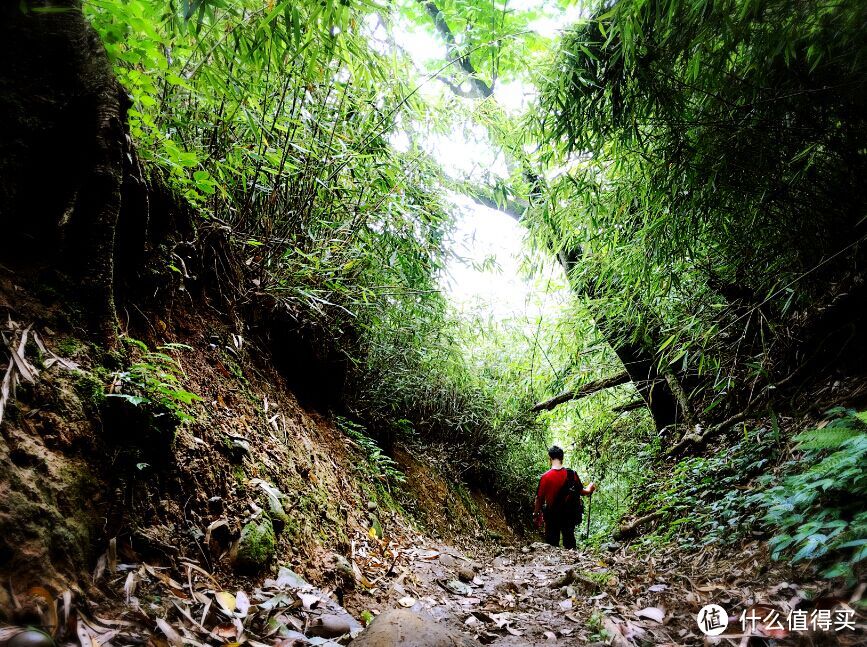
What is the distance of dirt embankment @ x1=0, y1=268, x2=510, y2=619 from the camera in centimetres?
104

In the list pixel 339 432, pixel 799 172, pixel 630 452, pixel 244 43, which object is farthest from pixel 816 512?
pixel 630 452

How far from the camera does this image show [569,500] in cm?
567

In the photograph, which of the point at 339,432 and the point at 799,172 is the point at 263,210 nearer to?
the point at 339,432

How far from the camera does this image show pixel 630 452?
535 centimetres


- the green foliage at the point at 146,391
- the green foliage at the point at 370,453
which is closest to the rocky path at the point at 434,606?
the green foliage at the point at 146,391

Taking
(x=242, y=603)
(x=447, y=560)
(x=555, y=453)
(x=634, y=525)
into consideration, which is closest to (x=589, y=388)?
(x=555, y=453)

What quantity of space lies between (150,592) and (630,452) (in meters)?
5.33

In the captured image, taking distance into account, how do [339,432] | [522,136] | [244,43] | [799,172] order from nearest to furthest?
[244,43], [799,172], [522,136], [339,432]

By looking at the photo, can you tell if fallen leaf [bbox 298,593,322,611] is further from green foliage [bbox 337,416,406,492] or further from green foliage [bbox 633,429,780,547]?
green foliage [bbox 337,416,406,492]

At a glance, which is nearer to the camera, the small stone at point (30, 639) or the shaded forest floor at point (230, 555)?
the small stone at point (30, 639)

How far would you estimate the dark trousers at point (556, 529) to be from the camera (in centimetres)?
584

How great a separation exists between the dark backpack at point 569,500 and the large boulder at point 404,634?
436cm

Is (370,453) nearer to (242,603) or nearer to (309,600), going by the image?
(309,600)

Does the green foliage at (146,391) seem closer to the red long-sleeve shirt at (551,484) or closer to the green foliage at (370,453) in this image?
the green foliage at (370,453)
